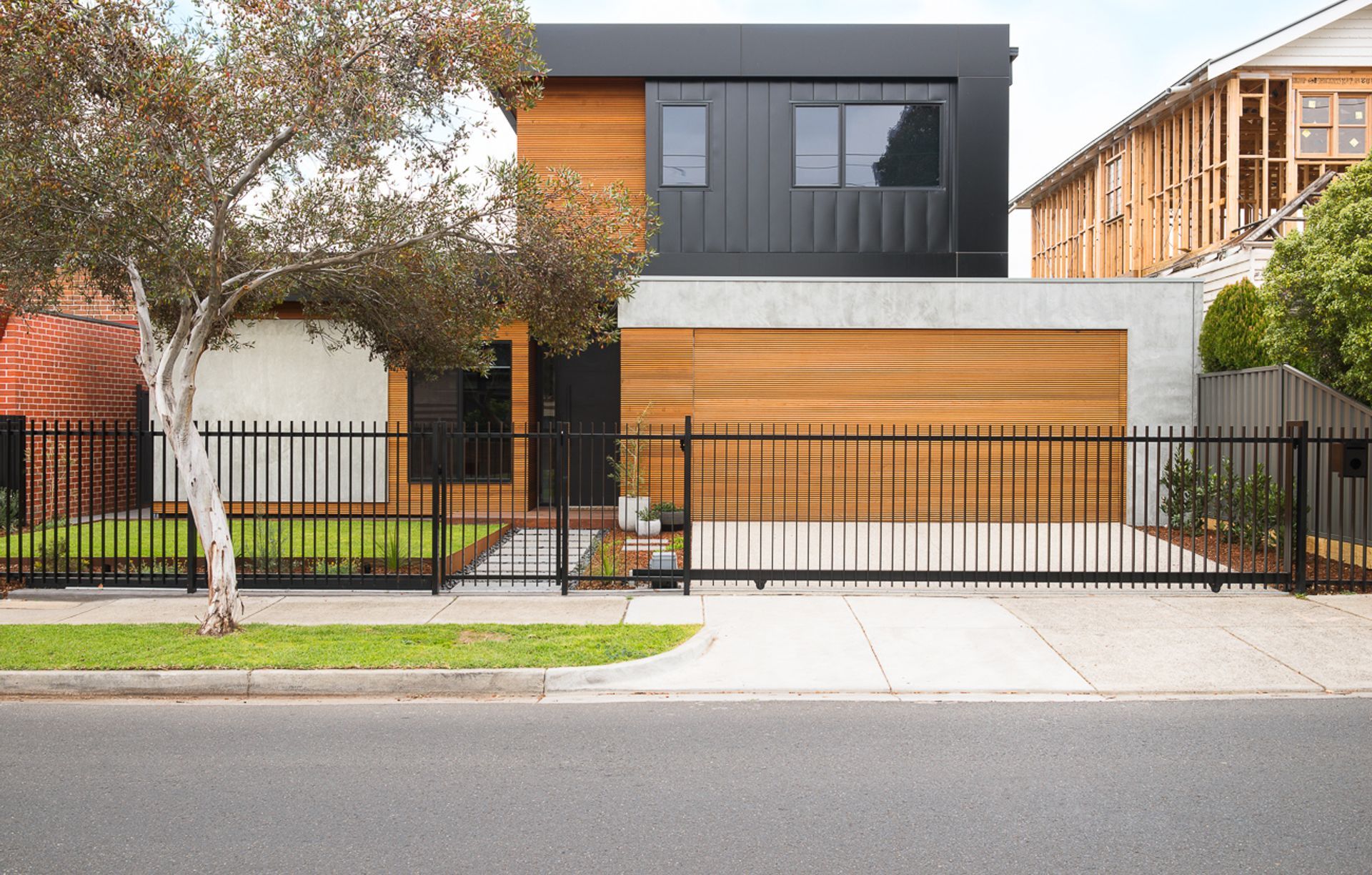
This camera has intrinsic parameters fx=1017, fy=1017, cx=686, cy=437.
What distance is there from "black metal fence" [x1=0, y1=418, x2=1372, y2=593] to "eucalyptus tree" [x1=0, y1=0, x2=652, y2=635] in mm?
1313

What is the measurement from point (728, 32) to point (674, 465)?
302 inches

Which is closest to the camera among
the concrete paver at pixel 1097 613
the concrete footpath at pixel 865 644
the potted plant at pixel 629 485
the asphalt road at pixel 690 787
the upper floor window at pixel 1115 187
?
the asphalt road at pixel 690 787

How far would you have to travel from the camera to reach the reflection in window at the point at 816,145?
1772 cm

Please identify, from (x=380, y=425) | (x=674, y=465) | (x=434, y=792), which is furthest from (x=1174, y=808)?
(x=380, y=425)

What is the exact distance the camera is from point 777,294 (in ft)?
53.2

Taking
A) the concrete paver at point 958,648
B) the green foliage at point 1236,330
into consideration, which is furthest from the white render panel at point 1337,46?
the concrete paver at point 958,648

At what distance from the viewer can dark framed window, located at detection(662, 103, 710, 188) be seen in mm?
17703

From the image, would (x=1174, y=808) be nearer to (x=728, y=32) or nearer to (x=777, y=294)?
(x=777, y=294)

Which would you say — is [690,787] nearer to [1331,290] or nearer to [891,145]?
[1331,290]

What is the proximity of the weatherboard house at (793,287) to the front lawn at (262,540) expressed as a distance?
91.6 inches

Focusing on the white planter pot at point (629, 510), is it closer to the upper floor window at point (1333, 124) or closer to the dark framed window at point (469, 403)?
the dark framed window at point (469, 403)

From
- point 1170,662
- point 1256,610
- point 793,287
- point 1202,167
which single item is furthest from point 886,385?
point 1202,167

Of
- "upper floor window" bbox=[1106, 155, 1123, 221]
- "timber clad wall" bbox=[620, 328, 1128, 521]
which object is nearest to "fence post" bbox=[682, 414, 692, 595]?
"timber clad wall" bbox=[620, 328, 1128, 521]

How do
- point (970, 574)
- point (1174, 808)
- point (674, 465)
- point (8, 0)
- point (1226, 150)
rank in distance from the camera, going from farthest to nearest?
1. point (1226, 150)
2. point (674, 465)
3. point (970, 574)
4. point (8, 0)
5. point (1174, 808)
